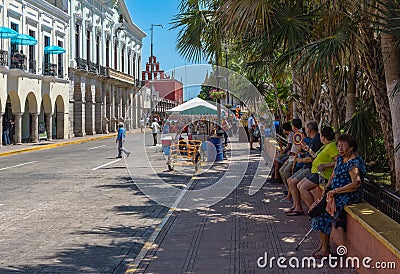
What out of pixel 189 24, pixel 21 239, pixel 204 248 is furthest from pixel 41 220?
pixel 189 24

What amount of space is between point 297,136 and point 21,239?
17.6 ft

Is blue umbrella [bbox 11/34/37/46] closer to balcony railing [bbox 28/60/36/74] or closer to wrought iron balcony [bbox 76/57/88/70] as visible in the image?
balcony railing [bbox 28/60/36/74]

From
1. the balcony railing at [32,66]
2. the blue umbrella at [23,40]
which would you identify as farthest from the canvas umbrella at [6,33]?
the balcony railing at [32,66]

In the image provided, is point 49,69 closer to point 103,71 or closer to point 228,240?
point 103,71

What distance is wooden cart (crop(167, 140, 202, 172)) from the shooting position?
704 inches

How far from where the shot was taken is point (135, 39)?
69.5 m

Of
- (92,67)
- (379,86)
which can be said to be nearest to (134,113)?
(92,67)

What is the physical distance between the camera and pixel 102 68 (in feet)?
172

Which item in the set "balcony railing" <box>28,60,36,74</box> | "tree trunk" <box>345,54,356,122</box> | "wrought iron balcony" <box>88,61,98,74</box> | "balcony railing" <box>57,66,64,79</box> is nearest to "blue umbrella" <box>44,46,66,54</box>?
"balcony railing" <box>28,60,36,74</box>

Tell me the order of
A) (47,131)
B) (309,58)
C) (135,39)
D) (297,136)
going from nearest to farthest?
(309,58) < (297,136) < (47,131) < (135,39)

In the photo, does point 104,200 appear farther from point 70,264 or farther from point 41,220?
point 70,264

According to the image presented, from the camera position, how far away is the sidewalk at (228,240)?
263 inches

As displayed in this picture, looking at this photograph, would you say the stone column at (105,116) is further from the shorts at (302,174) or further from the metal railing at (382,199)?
the metal railing at (382,199)

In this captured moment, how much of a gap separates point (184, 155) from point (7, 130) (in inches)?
715
